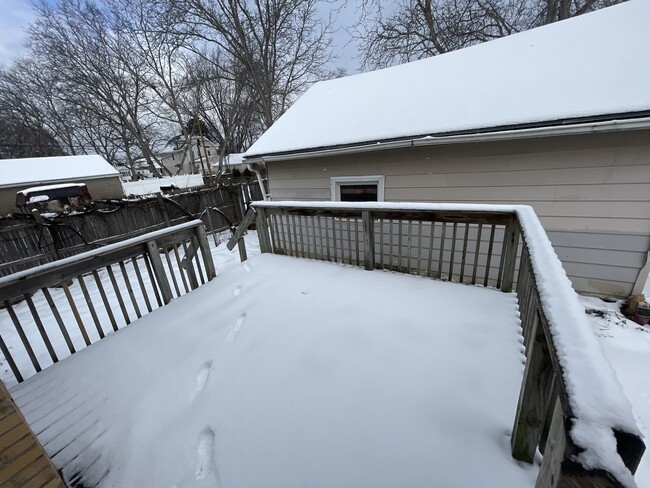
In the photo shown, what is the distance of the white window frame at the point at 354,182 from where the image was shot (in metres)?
4.83

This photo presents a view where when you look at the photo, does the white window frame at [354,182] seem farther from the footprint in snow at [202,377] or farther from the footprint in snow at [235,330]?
the footprint in snow at [202,377]

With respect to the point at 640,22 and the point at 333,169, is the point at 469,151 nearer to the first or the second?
the point at 333,169

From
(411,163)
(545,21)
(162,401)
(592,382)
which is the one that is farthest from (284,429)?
(545,21)

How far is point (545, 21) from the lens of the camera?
8656 mm

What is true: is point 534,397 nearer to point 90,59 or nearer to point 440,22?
point 440,22

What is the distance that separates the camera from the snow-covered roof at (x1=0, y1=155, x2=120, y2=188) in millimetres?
13930

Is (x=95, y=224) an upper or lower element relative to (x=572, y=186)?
lower

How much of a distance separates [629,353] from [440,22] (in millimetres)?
10779

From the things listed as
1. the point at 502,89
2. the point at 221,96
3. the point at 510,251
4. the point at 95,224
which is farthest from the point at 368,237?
the point at 221,96

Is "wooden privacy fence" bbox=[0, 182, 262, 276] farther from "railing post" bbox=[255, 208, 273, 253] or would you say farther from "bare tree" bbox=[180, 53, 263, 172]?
"bare tree" bbox=[180, 53, 263, 172]

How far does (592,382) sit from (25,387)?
3.75 meters

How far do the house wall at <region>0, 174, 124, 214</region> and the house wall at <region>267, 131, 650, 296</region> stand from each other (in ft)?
59.6

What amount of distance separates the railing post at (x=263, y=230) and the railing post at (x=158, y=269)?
1682 millimetres

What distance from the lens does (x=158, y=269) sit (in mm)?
3250
